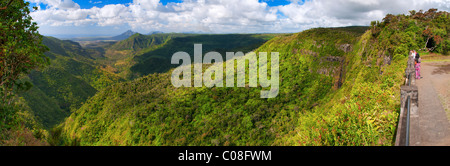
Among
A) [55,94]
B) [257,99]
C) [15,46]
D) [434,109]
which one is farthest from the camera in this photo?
[55,94]

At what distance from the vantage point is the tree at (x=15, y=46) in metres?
7.67

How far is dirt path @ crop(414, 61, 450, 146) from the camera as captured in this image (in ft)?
26.0

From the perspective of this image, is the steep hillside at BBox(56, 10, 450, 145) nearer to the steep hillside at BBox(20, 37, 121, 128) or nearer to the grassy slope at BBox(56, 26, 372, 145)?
the grassy slope at BBox(56, 26, 372, 145)

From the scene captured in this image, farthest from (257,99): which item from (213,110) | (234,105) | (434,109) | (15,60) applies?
(15,60)

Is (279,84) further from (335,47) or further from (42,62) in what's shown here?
(42,62)

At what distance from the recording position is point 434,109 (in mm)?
10211

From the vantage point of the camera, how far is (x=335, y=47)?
285ft

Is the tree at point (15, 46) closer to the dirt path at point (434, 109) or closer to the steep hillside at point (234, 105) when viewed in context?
the dirt path at point (434, 109)

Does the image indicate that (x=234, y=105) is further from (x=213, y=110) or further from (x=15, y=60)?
(x=15, y=60)

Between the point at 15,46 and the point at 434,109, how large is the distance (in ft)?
62.1

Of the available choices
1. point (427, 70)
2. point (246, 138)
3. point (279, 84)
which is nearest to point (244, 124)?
point (246, 138)

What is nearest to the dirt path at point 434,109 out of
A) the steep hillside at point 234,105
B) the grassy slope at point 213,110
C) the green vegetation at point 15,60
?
the green vegetation at point 15,60

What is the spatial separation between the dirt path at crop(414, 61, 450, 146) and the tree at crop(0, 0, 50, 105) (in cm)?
1548
